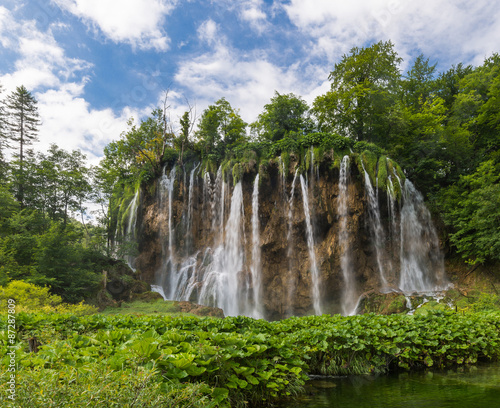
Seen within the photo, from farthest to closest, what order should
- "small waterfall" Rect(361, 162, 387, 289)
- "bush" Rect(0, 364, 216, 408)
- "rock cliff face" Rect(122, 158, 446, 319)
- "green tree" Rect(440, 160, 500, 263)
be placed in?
"small waterfall" Rect(361, 162, 387, 289) < "rock cliff face" Rect(122, 158, 446, 319) < "green tree" Rect(440, 160, 500, 263) < "bush" Rect(0, 364, 216, 408)

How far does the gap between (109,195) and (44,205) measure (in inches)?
282

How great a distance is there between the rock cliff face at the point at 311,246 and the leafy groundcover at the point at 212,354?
37.4 ft

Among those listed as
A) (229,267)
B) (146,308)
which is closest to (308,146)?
(229,267)

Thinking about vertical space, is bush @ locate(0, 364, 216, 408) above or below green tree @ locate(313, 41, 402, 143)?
below

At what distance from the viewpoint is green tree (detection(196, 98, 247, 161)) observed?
87.5ft

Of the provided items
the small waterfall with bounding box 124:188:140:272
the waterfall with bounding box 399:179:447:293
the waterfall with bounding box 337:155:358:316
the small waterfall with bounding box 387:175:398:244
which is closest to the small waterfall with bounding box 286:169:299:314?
the waterfall with bounding box 337:155:358:316

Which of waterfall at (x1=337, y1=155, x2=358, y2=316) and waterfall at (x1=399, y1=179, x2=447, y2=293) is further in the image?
waterfall at (x1=399, y1=179, x2=447, y2=293)

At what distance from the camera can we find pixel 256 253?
20.6 meters

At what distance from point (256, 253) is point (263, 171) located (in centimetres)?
596

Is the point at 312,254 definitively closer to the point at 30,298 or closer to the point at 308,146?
the point at 308,146

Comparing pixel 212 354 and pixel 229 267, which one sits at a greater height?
pixel 229 267

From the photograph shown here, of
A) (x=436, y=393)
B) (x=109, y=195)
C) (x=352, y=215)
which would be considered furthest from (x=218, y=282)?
(x=109, y=195)

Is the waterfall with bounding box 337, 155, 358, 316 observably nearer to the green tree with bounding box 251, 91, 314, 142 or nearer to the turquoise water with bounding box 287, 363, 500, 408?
the green tree with bounding box 251, 91, 314, 142

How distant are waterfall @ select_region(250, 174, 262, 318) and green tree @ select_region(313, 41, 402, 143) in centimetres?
1007
